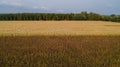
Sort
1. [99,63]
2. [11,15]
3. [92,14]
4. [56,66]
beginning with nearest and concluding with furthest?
[56,66], [99,63], [11,15], [92,14]

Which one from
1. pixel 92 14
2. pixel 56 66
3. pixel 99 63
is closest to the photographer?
pixel 56 66

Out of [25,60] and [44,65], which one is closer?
[44,65]

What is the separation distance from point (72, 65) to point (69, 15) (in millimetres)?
64389

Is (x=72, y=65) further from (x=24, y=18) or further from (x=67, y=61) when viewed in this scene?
(x=24, y=18)

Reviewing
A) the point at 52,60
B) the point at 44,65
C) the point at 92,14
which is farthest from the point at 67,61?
the point at 92,14

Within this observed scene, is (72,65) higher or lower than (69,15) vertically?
higher

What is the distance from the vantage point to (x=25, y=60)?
31.8 feet

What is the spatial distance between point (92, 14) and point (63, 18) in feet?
32.7

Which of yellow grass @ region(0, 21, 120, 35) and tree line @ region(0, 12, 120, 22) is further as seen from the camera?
tree line @ region(0, 12, 120, 22)

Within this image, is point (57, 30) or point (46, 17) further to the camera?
point (46, 17)

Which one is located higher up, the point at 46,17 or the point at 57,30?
the point at 57,30

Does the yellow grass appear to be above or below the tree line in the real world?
above

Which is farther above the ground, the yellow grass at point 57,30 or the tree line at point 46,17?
the yellow grass at point 57,30

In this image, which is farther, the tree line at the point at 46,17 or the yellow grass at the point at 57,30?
the tree line at the point at 46,17
